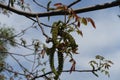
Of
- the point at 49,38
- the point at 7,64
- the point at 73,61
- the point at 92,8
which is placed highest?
the point at 92,8

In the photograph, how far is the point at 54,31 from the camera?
2.70 metres

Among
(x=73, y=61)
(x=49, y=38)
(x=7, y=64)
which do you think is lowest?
(x=7, y=64)

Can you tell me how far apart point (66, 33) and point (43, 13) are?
59cm

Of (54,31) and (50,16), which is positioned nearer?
(54,31)

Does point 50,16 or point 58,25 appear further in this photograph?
point 50,16

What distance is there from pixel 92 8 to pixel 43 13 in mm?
609

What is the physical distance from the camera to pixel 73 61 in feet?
10.8

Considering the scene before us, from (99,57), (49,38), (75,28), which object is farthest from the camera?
(99,57)

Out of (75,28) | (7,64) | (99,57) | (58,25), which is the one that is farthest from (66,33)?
(7,64)

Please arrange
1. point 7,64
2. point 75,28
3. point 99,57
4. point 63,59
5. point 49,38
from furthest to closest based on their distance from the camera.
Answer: point 7,64 → point 99,57 → point 75,28 → point 49,38 → point 63,59

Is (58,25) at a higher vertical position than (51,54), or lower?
higher

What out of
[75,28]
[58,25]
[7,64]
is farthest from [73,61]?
[7,64]

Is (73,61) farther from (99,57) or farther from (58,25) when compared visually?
(99,57)

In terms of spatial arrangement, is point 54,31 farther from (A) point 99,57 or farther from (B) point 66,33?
(A) point 99,57
